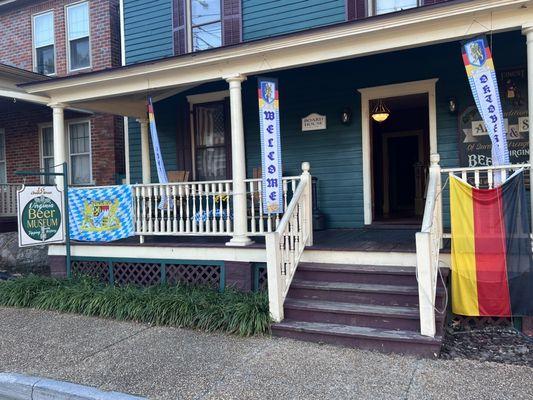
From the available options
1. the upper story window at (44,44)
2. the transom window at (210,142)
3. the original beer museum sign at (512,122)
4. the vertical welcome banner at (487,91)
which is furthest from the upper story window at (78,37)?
the vertical welcome banner at (487,91)

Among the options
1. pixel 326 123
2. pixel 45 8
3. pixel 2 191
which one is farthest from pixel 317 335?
pixel 45 8

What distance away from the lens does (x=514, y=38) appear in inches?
267

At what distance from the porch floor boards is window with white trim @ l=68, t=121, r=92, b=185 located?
352 centimetres

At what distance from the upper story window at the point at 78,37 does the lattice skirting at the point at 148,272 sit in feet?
18.0

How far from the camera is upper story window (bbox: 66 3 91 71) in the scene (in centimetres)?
1093

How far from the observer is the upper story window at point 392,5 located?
7422 mm

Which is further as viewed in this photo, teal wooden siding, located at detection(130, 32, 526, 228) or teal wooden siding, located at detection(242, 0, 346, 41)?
teal wooden siding, located at detection(242, 0, 346, 41)

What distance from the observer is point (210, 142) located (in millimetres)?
9172

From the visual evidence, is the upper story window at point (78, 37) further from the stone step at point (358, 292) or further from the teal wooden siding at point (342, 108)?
the stone step at point (358, 292)

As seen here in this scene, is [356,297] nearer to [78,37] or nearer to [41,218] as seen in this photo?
[41,218]

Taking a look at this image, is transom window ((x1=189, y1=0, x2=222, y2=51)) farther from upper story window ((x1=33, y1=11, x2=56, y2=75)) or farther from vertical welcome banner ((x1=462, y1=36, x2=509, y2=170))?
vertical welcome banner ((x1=462, y1=36, x2=509, y2=170))

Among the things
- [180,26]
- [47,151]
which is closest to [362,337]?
[180,26]

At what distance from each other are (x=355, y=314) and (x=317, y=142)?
3.99 meters

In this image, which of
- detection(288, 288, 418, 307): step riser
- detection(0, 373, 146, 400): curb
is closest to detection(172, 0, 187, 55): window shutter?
detection(288, 288, 418, 307): step riser
